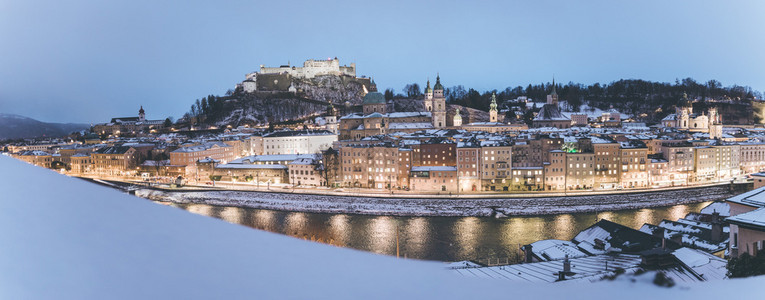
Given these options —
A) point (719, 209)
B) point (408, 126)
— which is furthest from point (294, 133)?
point (719, 209)

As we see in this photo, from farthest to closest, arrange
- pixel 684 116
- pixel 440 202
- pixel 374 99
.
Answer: pixel 374 99, pixel 684 116, pixel 440 202

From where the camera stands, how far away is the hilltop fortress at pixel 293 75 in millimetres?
31719

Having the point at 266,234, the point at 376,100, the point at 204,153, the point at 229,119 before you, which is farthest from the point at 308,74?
the point at 266,234

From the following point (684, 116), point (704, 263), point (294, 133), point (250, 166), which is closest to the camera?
point (704, 263)

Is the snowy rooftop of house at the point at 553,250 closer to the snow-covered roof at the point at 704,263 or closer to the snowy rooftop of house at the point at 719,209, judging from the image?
the snow-covered roof at the point at 704,263

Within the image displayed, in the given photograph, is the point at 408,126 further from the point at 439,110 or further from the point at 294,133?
the point at 294,133

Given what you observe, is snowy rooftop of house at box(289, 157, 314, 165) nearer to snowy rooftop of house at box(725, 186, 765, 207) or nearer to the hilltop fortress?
snowy rooftop of house at box(725, 186, 765, 207)

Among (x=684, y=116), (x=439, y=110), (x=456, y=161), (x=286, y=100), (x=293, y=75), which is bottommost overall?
(x=456, y=161)

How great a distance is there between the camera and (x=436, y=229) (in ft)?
30.9

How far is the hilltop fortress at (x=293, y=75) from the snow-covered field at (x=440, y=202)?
747 inches

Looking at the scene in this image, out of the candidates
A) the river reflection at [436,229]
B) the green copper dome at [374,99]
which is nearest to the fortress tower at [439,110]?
the green copper dome at [374,99]

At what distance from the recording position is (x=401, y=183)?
14.1m

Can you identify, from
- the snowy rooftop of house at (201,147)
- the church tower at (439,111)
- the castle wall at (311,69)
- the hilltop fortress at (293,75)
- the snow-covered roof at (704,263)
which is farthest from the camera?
the castle wall at (311,69)

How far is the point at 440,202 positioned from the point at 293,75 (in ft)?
76.1
